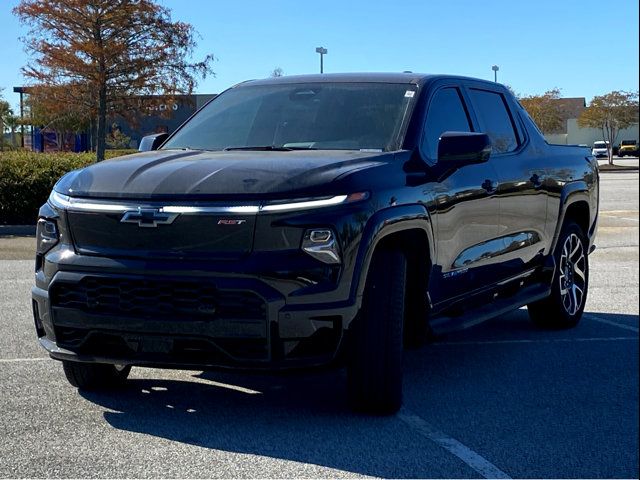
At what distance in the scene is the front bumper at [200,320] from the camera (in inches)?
170

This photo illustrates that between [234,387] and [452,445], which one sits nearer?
[452,445]

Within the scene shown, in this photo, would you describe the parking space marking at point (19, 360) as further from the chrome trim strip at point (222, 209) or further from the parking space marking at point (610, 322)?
the parking space marking at point (610, 322)

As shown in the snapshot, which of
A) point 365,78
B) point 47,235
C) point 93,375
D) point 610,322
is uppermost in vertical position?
point 365,78

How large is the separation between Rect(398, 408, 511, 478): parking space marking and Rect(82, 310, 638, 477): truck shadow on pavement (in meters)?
0.06

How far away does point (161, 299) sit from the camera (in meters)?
4.41

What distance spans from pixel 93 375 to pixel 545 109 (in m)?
62.9

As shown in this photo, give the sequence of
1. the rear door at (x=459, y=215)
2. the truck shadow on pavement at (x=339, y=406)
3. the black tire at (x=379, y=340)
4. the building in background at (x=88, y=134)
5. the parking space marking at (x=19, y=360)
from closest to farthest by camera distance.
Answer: the truck shadow on pavement at (x=339, y=406) → the black tire at (x=379, y=340) → the rear door at (x=459, y=215) → the parking space marking at (x=19, y=360) → the building in background at (x=88, y=134)

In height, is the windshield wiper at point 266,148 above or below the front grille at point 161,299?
above

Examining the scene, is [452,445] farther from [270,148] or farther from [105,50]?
[105,50]

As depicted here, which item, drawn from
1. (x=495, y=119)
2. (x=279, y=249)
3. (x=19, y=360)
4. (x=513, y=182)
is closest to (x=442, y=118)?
(x=513, y=182)

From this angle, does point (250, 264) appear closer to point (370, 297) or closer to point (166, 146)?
point (370, 297)

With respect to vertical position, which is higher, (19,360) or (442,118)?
(442,118)

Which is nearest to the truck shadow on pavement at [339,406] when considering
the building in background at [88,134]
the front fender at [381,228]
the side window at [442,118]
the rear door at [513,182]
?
the front fender at [381,228]

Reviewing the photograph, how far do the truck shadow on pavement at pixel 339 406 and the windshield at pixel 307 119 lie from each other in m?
1.40
